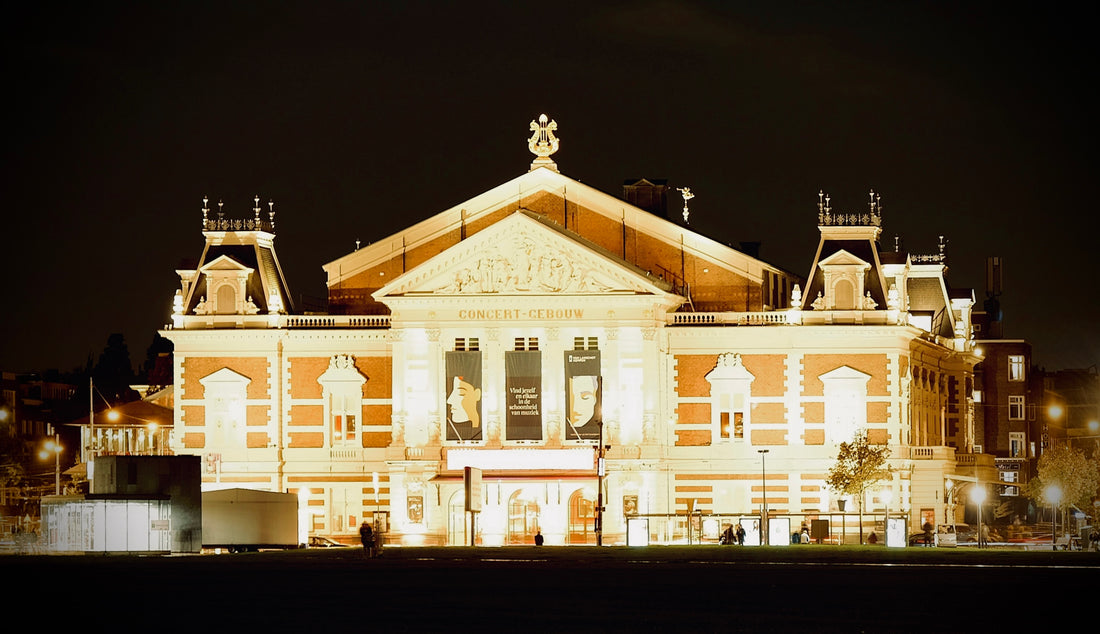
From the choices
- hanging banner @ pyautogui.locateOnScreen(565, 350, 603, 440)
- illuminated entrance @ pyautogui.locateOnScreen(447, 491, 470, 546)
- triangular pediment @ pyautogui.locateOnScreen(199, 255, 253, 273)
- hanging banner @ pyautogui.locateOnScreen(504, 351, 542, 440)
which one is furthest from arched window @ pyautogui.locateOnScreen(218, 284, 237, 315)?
hanging banner @ pyautogui.locateOnScreen(565, 350, 603, 440)

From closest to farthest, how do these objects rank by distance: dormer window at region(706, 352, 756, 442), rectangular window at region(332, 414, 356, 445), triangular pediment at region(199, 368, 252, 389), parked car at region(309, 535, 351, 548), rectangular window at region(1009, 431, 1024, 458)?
parked car at region(309, 535, 351, 548)
dormer window at region(706, 352, 756, 442)
triangular pediment at region(199, 368, 252, 389)
rectangular window at region(332, 414, 356, 445)
rectangular window at region(1009, 431, 1024, 458)

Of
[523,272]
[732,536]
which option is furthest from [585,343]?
[732,536]

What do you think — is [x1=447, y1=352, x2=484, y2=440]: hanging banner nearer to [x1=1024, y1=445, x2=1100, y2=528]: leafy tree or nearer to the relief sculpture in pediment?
the relief sculpture in pediment

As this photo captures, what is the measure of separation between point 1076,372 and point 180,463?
372 ft

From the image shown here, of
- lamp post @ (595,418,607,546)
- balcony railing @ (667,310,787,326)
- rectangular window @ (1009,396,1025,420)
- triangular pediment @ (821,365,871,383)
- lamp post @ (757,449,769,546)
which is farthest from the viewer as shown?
rectangular window @ (1009,396,1025,420)

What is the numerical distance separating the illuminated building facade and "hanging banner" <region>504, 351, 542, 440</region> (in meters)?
0.09

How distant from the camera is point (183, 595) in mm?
56281

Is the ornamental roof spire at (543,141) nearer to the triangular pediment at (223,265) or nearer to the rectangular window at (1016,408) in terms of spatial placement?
the triangular pediment at (223,265)

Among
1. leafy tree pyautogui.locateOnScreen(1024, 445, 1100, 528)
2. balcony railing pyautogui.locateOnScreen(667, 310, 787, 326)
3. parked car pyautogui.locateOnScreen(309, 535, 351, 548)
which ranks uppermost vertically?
balcony railing pyautogui.locateOnScreen(667, 310, 787, 326)

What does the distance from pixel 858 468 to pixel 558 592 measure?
44.1 meters

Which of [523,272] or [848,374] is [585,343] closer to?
[523,272]

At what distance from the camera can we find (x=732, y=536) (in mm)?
93375

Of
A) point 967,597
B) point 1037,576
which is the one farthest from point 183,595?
point 1037,576

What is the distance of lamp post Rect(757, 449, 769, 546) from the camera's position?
94.4 meters
